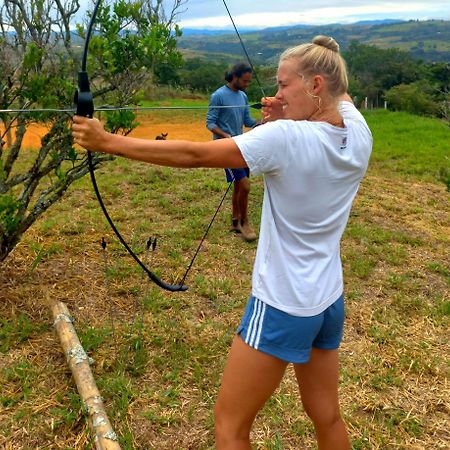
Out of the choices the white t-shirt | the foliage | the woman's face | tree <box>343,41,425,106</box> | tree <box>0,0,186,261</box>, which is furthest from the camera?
tree <box>343,41,425,106</box>

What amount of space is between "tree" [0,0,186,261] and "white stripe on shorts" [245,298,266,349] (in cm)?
208

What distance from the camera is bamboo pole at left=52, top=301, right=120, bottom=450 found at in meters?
2.51

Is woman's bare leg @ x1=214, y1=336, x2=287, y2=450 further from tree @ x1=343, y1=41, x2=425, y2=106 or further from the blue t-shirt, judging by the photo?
tree @ x1=343, y1=41, x2=425, y2=106

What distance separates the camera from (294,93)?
5.44 feet

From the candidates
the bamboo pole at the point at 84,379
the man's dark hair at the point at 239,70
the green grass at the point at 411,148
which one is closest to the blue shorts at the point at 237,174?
the man's dark hair at the point at 239,70

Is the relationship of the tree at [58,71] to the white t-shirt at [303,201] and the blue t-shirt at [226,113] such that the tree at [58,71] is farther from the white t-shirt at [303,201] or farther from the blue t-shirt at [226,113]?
the white t-shirt at [303,201]

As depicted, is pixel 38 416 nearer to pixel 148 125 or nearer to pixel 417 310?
pixel 417 310

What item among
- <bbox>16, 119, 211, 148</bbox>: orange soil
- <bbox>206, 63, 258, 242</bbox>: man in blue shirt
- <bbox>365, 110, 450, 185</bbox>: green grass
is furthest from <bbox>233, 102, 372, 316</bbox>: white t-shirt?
<bbox>16, 119, 211, 148</bbox>: orange soil

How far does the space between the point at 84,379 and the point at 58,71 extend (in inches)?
85.2

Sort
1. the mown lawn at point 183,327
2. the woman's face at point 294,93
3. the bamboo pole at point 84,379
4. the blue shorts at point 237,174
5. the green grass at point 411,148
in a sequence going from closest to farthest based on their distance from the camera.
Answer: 1. the woman's face at point 294,93
2. the bamboo pole at point 84,379
3. the mown lawn at point 183,327
4. the blue shorts at point 237,174
5. the green grass at point 411,148

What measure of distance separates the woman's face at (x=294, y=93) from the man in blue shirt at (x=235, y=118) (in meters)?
3.25

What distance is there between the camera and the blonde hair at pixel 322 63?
162cm

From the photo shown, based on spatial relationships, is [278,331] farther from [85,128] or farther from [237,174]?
[237,174]

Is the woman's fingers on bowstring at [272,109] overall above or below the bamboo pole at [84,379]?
above
